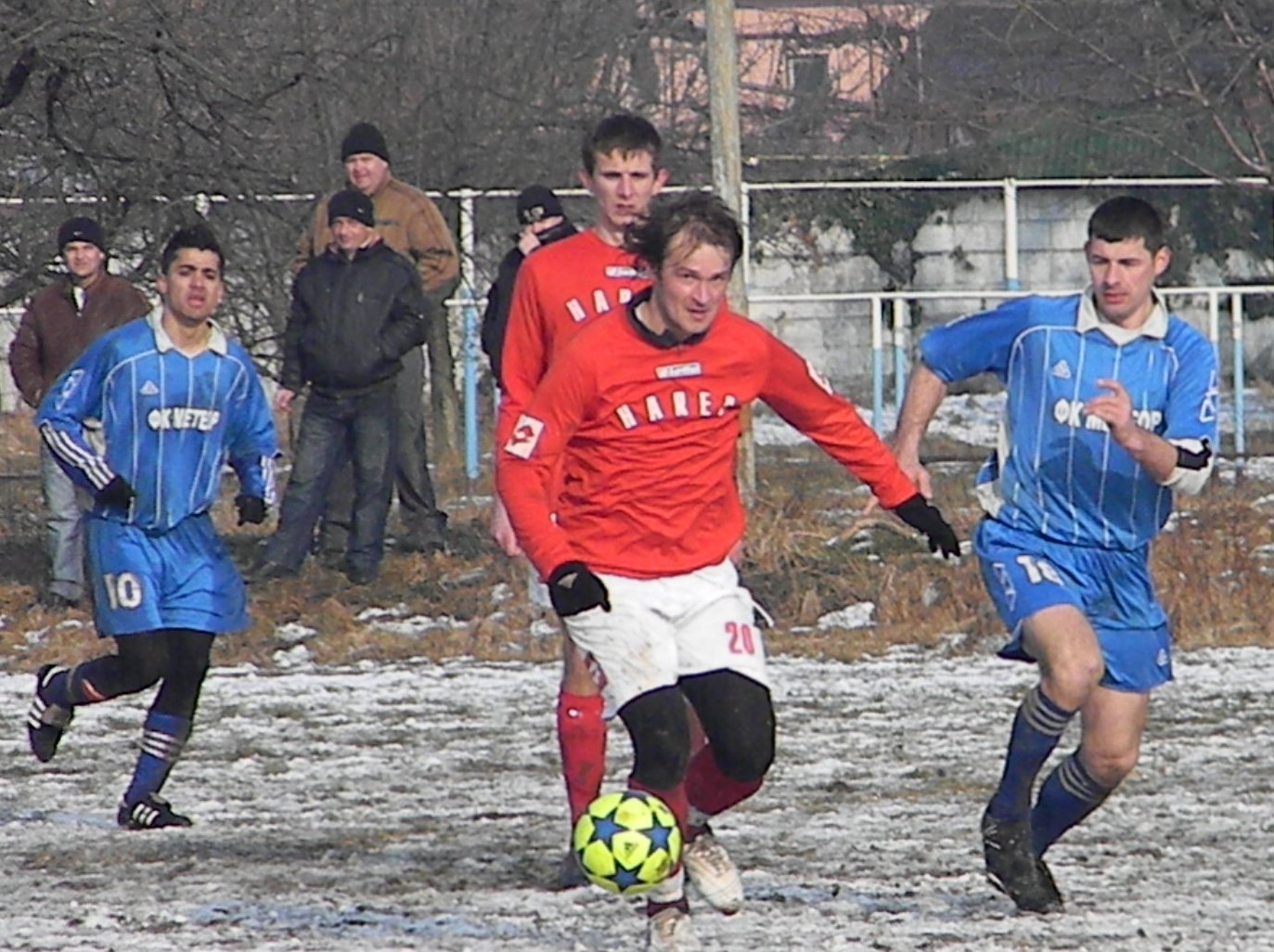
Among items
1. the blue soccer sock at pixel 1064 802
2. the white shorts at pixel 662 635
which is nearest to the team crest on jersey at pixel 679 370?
the white shorts at pixel 662 635

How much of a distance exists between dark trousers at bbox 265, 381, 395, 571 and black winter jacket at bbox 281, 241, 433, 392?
0.20 metres

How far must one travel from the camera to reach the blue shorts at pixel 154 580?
8.38 metres

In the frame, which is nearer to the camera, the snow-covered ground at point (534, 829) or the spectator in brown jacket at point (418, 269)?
the snow-covered ground at point (534, 829)

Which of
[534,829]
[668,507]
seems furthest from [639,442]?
[534,829]

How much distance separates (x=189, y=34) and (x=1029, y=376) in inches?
307

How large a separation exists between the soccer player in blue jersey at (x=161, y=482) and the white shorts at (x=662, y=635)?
2.25m

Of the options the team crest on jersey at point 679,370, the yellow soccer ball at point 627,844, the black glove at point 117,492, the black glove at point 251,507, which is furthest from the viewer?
the black glove at point 251,507

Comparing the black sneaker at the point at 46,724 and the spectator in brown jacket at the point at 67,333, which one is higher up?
the spectator in brown jacket at the point at 67,333

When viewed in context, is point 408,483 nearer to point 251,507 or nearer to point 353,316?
point 353,316

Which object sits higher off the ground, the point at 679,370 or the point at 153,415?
the point at 679,370

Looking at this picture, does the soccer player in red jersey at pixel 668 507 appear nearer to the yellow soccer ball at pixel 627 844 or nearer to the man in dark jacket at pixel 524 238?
the yellow soccer ball at pixel 627 844

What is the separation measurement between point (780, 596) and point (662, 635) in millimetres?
7140

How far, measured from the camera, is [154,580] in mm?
8398

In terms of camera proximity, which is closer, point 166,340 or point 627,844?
point 627,844
